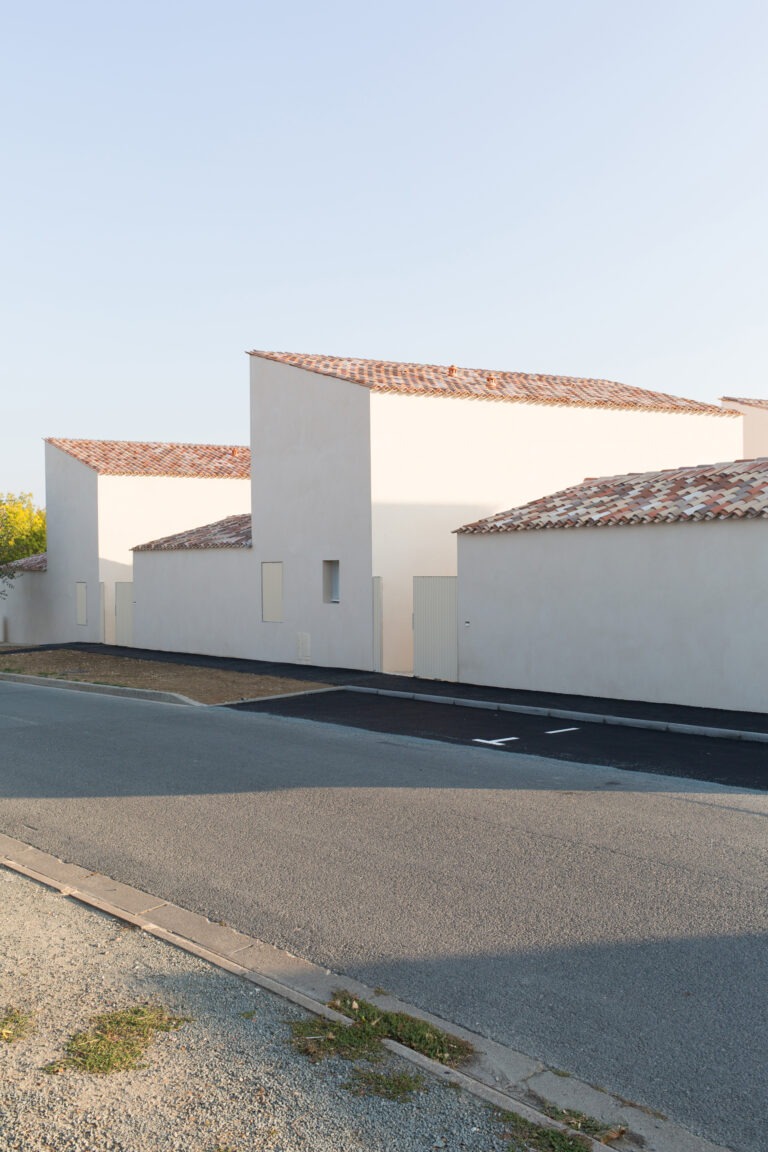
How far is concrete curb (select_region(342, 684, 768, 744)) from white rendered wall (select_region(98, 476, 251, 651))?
17.2 metres

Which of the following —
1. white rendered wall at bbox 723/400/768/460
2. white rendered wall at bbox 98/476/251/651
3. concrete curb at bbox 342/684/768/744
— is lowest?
concrete curb at bbox 342/684/768/744

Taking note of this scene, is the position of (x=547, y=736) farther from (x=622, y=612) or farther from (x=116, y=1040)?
(x=116, y=1040)

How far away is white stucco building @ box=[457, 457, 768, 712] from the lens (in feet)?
50.6

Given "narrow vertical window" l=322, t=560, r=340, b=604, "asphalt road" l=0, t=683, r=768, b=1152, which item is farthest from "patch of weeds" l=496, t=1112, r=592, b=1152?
"narrow vertical window" l=322, t=560, r=340, b=604

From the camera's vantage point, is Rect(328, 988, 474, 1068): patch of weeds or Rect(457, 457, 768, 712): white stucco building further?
Rect(457, 457, 768, 712): white stucco building

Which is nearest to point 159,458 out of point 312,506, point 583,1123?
point 312,506

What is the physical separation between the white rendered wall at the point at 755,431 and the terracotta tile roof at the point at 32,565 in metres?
24.3

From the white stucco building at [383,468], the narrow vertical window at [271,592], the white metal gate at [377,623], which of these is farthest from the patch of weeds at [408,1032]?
the narrow vertical window at [271,592]

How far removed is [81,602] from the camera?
3541cm

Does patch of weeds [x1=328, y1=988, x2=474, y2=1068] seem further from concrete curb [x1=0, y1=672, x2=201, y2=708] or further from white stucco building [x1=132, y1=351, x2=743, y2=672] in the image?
white stucco building [x1=132, y1=351, x2=743, y2=672]

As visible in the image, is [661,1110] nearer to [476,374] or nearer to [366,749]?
[366,749]

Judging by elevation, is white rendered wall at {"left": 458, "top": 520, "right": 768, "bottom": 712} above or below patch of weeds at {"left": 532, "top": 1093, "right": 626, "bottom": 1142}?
above

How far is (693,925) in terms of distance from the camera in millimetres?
5926

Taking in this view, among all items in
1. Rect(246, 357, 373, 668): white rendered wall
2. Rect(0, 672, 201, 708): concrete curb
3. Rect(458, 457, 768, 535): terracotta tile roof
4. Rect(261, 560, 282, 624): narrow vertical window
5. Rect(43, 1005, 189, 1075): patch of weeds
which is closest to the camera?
Rect(43, 1005, 189, 1075): patch of weeds
